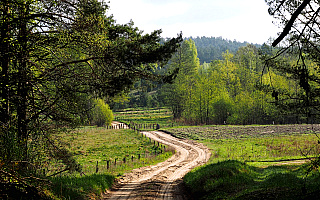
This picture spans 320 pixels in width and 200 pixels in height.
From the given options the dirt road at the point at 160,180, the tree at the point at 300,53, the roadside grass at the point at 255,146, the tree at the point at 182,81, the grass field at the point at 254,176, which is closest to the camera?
the tree at the point at 300,53

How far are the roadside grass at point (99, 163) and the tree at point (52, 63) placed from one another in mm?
1613

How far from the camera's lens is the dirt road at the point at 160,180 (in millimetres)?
10797

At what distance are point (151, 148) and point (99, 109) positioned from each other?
24.9 metres

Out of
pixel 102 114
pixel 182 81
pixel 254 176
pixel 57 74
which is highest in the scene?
pixel 182 81

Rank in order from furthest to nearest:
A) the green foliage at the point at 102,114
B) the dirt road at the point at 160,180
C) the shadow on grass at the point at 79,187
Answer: the green foliage at the point at 102,114 → the dirt road at the point at 160,180 → the shadow on grass at the point at 79,187

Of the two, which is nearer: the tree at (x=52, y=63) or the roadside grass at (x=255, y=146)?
the tree at (x=52, y=63)

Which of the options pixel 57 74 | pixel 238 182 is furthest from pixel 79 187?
pixel 238 182

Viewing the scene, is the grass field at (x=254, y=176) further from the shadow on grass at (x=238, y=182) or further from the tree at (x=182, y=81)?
the tree at (x=182, y=81)

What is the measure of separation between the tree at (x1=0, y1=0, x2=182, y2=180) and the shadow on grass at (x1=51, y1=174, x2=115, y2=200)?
4.57 ft

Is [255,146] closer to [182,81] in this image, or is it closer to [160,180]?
[160,180]

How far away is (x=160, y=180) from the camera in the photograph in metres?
14.0

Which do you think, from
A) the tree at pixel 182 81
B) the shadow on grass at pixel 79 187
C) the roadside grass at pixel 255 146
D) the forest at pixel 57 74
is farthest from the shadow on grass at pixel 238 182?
the tree at pixel 182 81

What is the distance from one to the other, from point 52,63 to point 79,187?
5186 mm

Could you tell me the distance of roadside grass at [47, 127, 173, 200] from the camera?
916 cm
